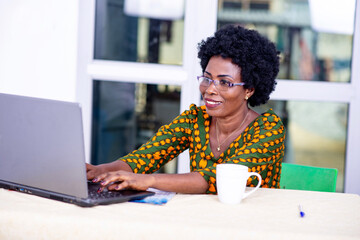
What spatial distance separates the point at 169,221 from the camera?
1.18 meters

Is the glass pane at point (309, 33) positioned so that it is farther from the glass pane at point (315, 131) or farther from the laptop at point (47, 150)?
the laptop at point (47, 150)

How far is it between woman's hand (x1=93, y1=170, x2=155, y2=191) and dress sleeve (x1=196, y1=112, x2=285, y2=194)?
0.72 feet

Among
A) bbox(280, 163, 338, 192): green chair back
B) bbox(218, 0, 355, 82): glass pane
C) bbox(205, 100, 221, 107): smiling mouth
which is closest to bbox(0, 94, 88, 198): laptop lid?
bbox(205, 100, 221, 107): smiling mouth

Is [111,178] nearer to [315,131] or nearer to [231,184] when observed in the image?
[231,184]

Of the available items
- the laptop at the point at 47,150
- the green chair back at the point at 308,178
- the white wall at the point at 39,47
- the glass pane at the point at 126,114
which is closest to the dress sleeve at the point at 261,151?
the green chair back at the point at 308,178

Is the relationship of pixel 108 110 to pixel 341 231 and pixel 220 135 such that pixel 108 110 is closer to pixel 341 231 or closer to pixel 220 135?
pixel 220 135

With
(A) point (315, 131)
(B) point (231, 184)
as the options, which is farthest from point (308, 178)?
(A) point (315, 131)

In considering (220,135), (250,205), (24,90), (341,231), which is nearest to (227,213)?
(250,205)

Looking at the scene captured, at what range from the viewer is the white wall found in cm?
292

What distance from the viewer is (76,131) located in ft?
3.88

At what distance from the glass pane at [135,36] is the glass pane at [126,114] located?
20 centimetres

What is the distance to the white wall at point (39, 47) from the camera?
2924 mm

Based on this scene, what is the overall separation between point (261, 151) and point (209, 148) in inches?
12.7

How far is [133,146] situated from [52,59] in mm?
883
